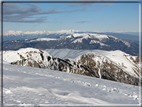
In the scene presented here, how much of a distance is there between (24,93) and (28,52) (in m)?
31.4

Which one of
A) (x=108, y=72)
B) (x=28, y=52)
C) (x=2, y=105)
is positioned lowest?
(x=108, y=72)

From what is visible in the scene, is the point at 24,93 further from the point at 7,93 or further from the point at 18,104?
the point at 18,104

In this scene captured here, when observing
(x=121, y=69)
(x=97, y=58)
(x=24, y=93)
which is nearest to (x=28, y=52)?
(x=97, y=58)

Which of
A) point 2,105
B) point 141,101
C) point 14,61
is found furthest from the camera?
point 14,61

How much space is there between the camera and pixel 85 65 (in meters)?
37.6

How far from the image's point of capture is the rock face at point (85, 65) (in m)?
34.3

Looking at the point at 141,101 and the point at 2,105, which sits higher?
the point at 2,105

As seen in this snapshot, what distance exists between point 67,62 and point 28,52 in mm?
12780

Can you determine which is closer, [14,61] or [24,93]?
[24,93]

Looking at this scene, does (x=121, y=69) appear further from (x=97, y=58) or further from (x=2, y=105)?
(x=2, y=105)

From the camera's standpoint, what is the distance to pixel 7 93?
8281 millimetres

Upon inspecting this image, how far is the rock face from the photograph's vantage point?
112ft

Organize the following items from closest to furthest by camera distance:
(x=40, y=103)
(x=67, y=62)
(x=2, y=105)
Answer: (x=2, y=105) < (x=40, y=103) < (x=67, y=62)

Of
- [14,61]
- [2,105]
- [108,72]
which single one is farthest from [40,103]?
[108,72]
